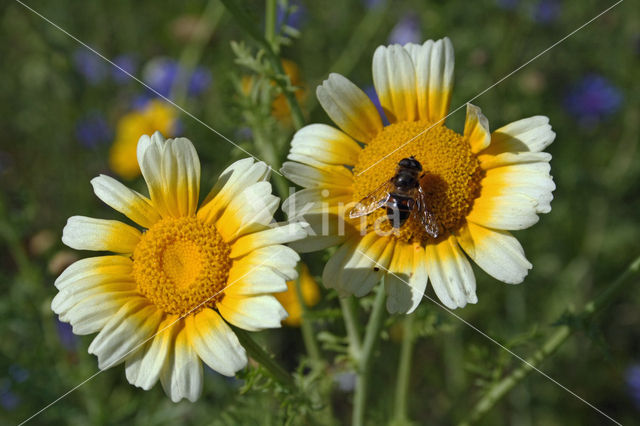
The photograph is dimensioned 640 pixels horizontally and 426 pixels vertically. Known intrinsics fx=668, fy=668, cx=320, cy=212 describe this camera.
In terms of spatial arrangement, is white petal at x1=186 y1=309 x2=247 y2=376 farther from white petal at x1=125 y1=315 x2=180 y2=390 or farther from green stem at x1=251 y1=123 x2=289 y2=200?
green stem at x1=251 y1=123 x2=289 y2=200

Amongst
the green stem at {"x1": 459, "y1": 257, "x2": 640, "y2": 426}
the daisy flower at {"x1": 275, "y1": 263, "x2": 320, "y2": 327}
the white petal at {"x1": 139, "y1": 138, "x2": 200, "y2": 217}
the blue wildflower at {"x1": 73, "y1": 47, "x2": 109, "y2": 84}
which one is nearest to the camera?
the white petal at {"x1": 139, "y1": 138, "x2": 200, "y2": 217}

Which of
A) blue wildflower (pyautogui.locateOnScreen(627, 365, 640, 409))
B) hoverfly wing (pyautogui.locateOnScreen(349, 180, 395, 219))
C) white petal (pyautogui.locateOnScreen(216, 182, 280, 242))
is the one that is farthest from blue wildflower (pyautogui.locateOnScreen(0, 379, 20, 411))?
blue wildflower (pyautogui.locateOnScreen(627, 365, 640, 409))

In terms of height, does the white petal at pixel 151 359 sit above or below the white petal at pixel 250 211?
below

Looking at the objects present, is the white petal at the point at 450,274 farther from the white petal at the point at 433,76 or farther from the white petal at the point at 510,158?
the white petal at the point at 433,76

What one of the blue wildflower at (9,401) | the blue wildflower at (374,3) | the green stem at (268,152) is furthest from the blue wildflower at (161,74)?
the green stem at (268,152)

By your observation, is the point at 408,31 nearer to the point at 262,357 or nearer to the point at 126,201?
the point at 126,201

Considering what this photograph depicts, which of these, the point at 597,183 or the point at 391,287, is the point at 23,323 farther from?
the point at 597,183
